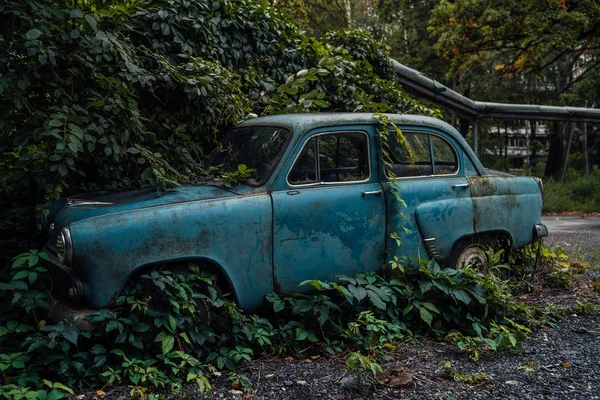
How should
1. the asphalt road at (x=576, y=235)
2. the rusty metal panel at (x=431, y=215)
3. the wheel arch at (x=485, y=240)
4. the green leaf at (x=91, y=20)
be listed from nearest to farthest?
the green leaf at (x=91, y=20) → the rusty metal panel at (x=431, y=215) → the wheel arch at (x=485, y=240) → the asphalt road at (x=576, y=235)

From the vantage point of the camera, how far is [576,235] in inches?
465

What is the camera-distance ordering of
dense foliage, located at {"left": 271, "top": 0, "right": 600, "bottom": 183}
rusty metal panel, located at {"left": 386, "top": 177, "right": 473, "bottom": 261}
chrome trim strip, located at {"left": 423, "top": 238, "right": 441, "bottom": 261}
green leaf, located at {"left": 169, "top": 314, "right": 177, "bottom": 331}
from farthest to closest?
1. dense foliage, located at {"left": 271, "top": 0, "right": 600, "bottom": 183}
2. chrome trim strip, located at {"left": 423, "top": 238, "right": 441, "bottom": 261}
3. rusty metal panel, located at {"left": 386, "top": 177, "right": 473, "bottom": 261}
4. green leaf, located at {"left": 169, "top": 314, "right": 177, "bottom": 331}

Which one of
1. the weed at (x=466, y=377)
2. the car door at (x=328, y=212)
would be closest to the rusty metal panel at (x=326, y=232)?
the car door at (x=328, y=212)

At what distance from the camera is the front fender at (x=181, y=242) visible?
4.04 meters

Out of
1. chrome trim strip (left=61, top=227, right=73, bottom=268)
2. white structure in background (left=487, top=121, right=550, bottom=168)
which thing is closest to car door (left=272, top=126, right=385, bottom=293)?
chrome trim strip (left=61, top=227, right=73, bottom=268)

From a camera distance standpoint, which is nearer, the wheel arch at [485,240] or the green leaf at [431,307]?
the green leaf at [431,307]

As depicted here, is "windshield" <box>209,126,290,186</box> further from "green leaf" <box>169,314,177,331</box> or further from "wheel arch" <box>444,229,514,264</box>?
"wheel arch" <box>444,229,514,264</box>

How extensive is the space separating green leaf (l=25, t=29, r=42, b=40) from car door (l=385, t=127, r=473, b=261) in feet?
9.98

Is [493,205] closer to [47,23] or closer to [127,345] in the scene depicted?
[127,345]

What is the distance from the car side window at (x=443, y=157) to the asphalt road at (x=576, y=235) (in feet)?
10.8

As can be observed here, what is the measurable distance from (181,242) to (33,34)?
6.04ft

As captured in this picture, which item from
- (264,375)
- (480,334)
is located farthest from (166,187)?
(480,334)

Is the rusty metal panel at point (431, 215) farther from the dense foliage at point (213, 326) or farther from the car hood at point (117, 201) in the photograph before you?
the car hood at point (117, 201)

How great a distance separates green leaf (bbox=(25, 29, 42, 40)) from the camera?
4249mm
